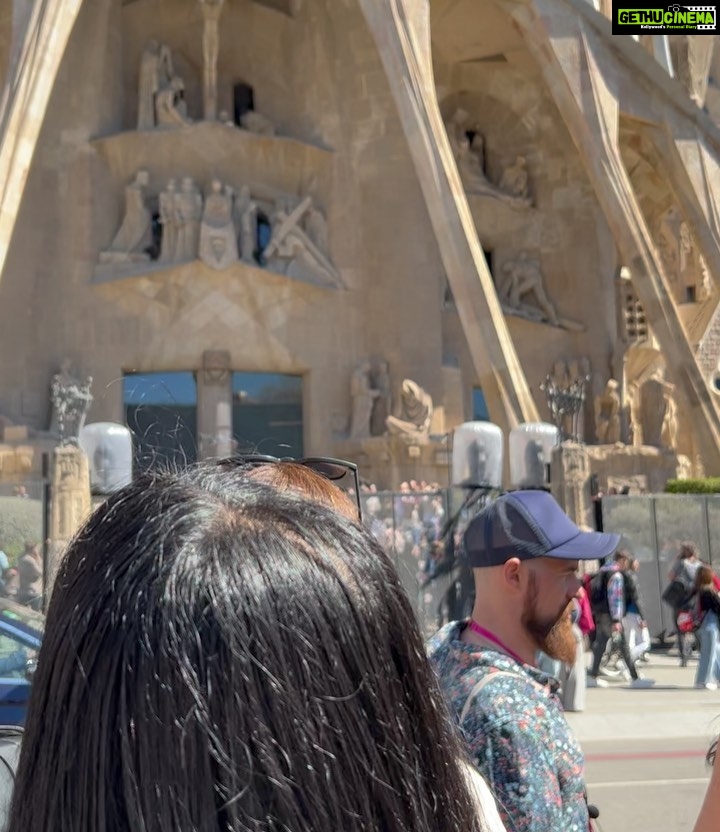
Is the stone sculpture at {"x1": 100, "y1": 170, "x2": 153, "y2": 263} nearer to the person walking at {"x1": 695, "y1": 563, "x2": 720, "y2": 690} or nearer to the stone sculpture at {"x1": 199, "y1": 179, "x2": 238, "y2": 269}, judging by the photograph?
the stone sculpture at {"x1": 199, "y1": 179, "x2": 238, "y2": 269}

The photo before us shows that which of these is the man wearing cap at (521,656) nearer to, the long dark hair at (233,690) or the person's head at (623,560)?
the long dark hair at (233,690)

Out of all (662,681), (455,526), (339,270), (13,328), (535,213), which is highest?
(535,213)

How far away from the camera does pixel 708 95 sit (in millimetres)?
23156

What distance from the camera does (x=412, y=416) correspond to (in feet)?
53.2

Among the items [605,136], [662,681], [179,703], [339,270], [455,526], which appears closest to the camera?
[179,703]

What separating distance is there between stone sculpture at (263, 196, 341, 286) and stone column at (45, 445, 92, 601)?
25.7 ft

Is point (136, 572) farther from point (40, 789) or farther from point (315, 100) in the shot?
point (315, 100)

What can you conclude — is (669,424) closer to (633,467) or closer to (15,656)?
(633,467)

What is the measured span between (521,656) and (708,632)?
6815mm

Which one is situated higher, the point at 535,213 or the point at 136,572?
the point at 535,213

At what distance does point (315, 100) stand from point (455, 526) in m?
10.8

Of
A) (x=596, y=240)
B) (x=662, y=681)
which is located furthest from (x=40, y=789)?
(x=596, y=240)

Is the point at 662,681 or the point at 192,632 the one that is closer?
the point at 192,632

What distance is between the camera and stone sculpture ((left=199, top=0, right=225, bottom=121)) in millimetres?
17172
